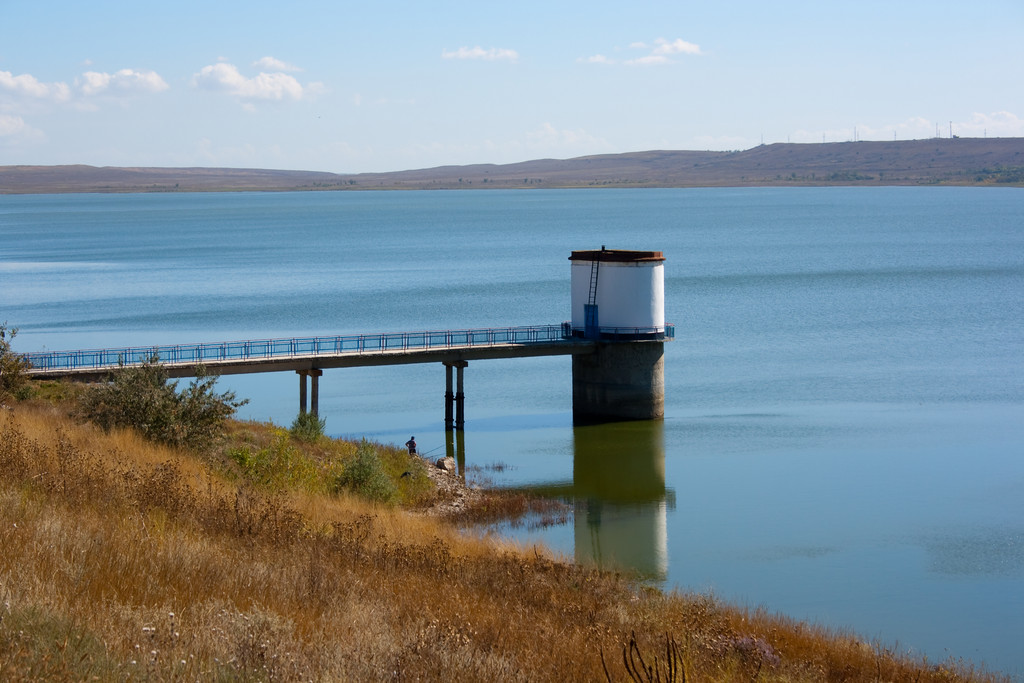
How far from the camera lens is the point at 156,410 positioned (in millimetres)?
19438

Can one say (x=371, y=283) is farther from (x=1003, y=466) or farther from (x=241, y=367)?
(x=1003, y=466)

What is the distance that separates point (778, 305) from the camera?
7094 centimetres

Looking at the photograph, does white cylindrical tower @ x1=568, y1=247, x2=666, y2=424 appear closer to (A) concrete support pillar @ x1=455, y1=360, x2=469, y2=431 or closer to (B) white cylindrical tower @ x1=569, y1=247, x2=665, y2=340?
(B) white cylindrical tower @ x1=569, y1=247, x2=665, y2=340

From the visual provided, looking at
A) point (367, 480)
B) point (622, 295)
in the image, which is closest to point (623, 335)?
point (622, 295)

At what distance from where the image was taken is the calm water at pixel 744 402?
22875mm

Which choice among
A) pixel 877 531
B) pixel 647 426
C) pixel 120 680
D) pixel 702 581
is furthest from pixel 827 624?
pixel 647 426

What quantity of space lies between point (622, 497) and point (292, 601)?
21800 millimetres

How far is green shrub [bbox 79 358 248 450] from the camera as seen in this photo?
19.2 m

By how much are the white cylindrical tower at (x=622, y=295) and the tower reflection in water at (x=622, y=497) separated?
302 centimetres

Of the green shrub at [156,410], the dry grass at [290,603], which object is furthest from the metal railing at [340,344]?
the dry grass at [290,603]

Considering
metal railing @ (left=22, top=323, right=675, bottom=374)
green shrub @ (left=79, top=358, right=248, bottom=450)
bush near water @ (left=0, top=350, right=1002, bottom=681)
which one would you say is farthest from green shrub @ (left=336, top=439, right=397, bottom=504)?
metal railing @ (left=22, top=323, right=675, bottom=374)

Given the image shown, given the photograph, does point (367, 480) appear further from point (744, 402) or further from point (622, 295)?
point (744, 402)

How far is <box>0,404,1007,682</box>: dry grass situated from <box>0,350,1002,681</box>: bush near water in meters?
0.02

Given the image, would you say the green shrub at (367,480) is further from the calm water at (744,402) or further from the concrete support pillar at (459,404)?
the concrete support pillar at (459,404)
